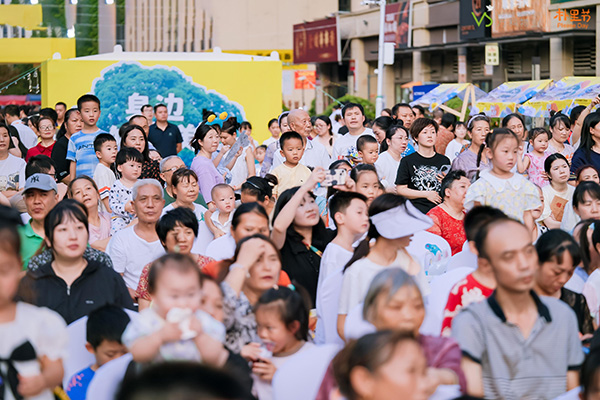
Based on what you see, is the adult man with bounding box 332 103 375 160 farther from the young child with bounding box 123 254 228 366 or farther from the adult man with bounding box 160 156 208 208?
the young child with bounding box 123 254 228 366

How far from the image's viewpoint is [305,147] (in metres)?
9.08

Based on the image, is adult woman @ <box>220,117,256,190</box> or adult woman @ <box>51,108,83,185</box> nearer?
adult woman @ <box>51,108,83,185</box>

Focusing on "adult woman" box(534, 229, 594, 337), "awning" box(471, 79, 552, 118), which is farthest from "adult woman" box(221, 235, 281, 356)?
"awning" box(471, 79, 552, 118)

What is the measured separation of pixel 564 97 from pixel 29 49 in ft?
71.1

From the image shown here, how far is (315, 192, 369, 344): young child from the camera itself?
4.68 m

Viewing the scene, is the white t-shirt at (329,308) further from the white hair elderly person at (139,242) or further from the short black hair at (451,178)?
the short black hair at (451,178)

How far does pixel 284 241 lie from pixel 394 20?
30014mm

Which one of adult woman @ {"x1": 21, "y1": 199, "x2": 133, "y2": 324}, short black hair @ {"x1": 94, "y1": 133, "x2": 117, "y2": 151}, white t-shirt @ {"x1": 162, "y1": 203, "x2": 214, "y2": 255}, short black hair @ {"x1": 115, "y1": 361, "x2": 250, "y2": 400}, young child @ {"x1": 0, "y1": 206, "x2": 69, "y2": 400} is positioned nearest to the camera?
short black hair @ {"x1": 115, "y1": 361, "x2": 250, "y2": 400}

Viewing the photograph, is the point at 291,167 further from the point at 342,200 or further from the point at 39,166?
the point at 342,200

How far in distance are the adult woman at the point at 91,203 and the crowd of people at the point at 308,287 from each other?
1cm

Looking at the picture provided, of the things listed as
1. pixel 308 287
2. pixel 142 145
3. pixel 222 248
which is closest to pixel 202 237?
pixel 222 248

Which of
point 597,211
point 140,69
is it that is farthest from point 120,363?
point 140,69

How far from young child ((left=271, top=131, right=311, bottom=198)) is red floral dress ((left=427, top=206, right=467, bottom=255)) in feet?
5.44

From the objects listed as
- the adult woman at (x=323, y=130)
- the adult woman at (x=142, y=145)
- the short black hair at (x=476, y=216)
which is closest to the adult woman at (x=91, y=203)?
the adult woman at (x=142, y=145)
